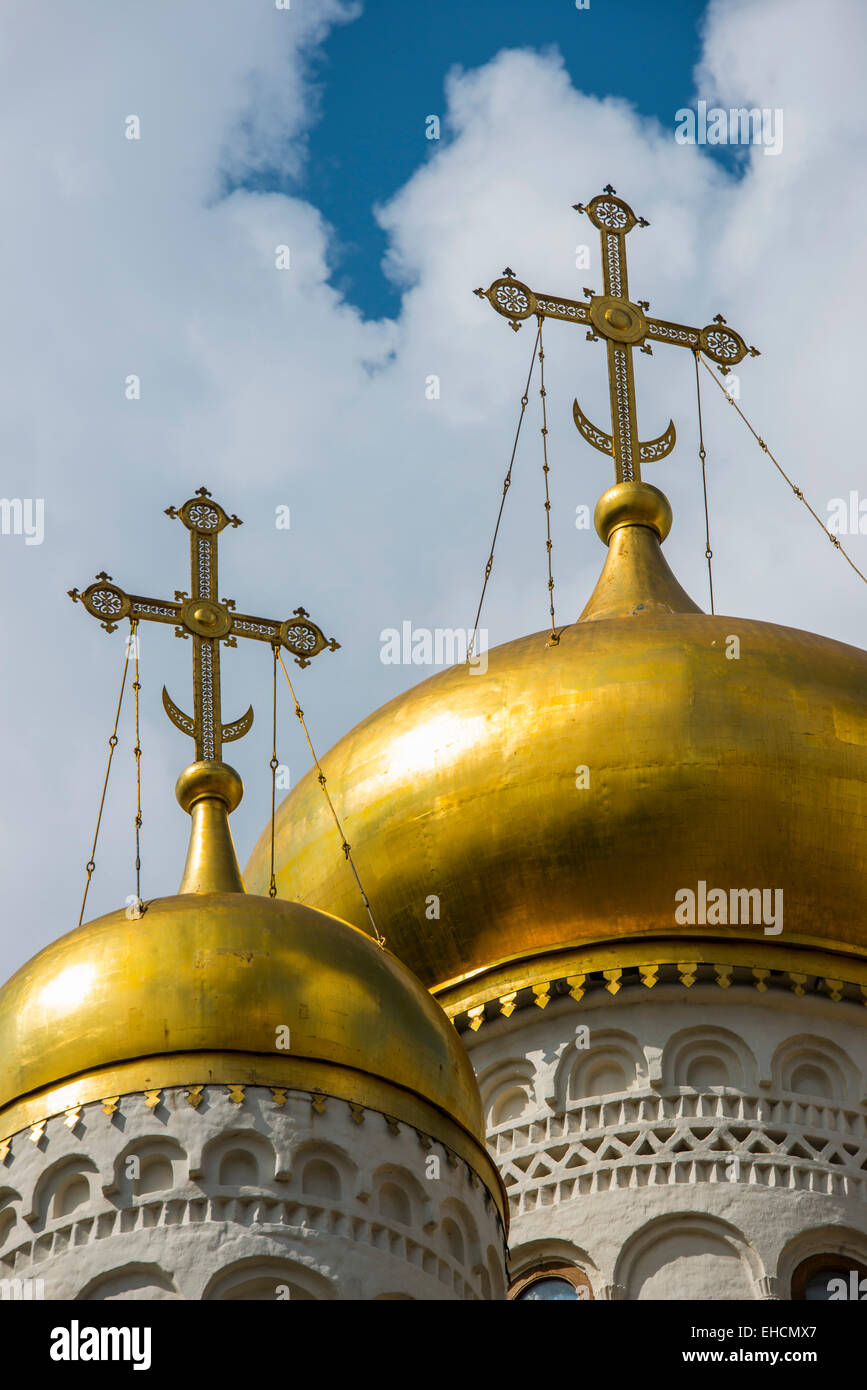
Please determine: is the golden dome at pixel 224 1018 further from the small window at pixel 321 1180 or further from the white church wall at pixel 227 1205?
the small window at pixel 321 1180

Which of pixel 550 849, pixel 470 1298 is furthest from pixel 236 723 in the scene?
pixel 470 1298

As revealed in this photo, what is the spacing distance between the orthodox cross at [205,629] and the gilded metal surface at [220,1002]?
2.17 meters

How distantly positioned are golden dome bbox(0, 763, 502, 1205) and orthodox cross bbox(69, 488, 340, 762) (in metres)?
2.15

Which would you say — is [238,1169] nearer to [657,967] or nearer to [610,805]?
[657,967]

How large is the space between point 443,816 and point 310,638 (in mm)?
1060

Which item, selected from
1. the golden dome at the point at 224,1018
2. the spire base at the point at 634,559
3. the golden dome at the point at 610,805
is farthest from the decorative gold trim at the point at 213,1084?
the spire base at the point at 634,559

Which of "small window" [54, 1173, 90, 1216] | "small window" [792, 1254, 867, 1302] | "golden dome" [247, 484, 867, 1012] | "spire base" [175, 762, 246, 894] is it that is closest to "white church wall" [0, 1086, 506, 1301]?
"small window" [54, 1173, 90, 1216]

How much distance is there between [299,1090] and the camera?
12156mm

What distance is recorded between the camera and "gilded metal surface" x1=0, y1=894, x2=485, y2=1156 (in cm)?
1220

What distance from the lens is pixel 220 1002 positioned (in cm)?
1220

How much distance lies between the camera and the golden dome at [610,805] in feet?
48.4
